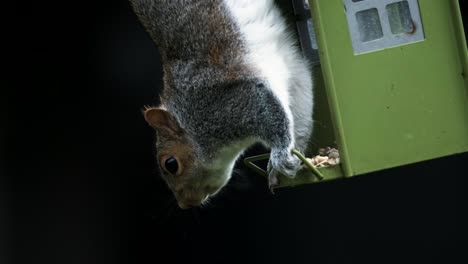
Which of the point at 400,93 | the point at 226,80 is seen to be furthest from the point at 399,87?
the point at 226,80

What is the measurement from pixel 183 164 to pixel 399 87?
0.82m

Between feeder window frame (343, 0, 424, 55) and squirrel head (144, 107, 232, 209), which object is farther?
squirrel head (144, 107, 232, 209)

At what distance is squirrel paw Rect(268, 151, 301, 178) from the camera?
197cm

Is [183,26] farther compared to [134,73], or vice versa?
[134,73]

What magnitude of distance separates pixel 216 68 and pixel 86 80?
1252 millimetres

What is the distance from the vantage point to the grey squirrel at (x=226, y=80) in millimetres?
2209

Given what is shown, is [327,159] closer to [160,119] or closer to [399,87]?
[399,87]

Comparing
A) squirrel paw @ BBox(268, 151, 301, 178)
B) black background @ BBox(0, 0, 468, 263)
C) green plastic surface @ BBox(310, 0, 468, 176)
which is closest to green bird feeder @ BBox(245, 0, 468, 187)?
green plastic surface @ BBox(310, 0, 468, 176)

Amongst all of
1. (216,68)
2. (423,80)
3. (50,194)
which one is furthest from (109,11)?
(423,80)

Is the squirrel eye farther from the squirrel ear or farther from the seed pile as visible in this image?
the seed pile

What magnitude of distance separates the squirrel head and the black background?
0.60m

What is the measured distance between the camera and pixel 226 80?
88.3 inches

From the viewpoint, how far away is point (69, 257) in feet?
11.0

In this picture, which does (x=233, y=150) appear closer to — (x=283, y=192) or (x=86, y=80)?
(x=283, y=192)
